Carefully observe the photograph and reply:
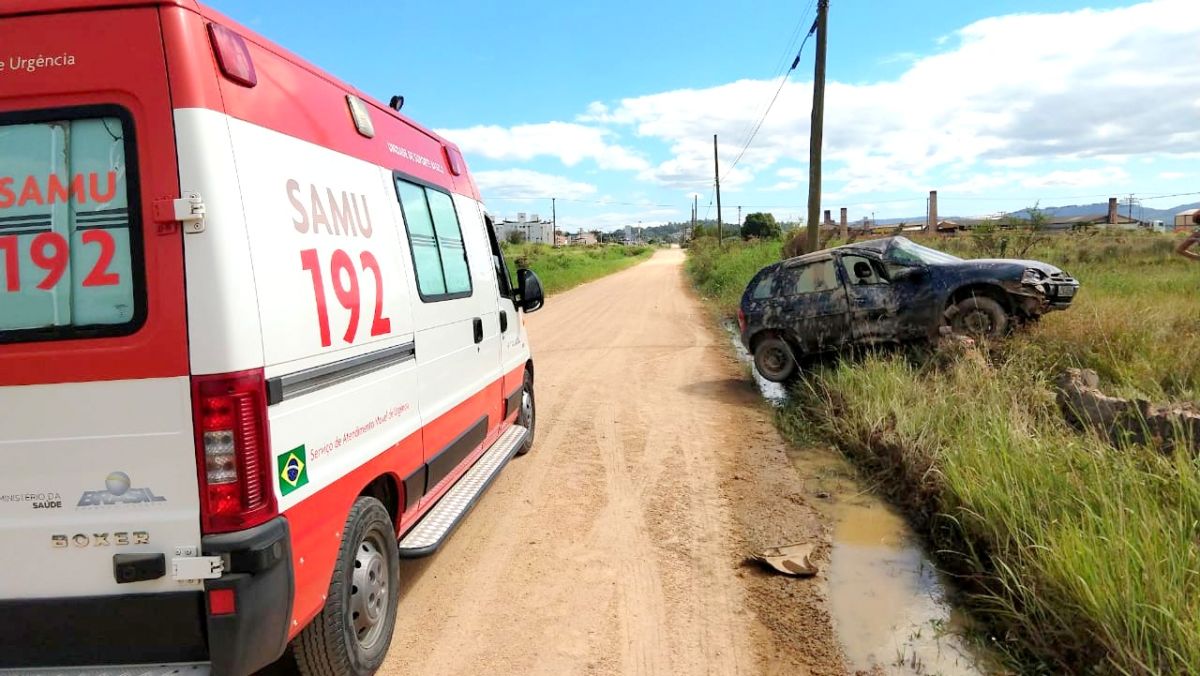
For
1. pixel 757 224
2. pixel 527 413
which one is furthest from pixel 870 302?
pixel 757 224

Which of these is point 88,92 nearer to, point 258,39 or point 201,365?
point 258,39

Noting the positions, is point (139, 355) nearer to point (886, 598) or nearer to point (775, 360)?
point (886, 598)

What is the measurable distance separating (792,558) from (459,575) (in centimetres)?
200

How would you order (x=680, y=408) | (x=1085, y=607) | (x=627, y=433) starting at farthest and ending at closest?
(x=680, y=408) → (x=627, y=433) → (x=1085, y=607)

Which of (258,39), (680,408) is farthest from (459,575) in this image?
(680,408)

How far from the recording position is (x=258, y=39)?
2.74 m

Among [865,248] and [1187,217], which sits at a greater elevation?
[1187,217]

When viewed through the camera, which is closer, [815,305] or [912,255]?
[912,255]

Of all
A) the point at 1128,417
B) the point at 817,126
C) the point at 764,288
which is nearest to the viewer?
the point at 1128,417

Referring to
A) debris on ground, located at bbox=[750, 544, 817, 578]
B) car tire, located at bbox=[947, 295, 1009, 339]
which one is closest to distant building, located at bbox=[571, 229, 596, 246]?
car tire, located at bbox=[947, 295, 1009, 339]

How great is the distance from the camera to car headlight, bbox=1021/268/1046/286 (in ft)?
25.8

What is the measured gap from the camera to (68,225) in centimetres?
228

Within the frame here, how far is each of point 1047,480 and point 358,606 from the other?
3741mm

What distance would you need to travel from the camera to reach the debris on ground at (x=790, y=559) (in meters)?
4.20
